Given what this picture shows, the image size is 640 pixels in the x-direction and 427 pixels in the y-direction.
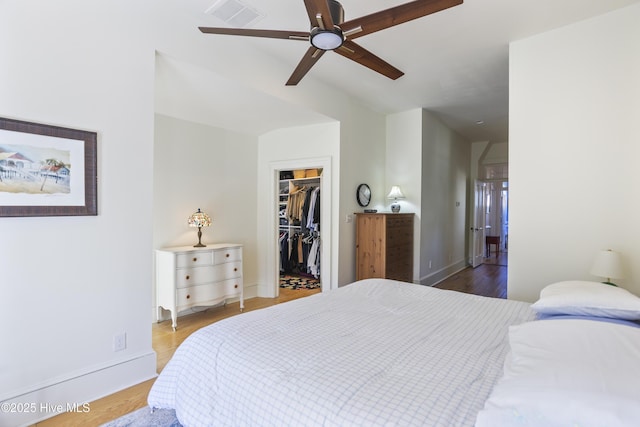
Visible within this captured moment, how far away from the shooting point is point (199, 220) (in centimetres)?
371

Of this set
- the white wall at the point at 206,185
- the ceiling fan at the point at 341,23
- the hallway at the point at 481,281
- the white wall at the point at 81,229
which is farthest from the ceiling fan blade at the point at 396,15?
the hallway at the point at 481,281

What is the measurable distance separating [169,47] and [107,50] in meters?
0.44

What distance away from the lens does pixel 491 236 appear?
8.38 m

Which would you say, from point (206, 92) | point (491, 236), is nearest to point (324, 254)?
point (206, 92)

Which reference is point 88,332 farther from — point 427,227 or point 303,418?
point 427,227

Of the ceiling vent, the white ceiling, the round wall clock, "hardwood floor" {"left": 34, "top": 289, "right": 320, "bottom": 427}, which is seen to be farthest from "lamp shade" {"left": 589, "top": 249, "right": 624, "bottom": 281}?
"hardwood floor" {"left": 34, "top": 289, "right": 320, "bottom": 427}

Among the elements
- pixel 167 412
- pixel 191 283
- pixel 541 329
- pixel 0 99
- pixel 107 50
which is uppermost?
pixel 107 50

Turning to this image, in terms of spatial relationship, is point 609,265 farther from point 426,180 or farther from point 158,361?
point 158,361

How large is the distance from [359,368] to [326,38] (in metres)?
1.76

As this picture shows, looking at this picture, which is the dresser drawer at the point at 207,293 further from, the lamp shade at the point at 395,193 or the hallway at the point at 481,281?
the hallway at the point at 481,281

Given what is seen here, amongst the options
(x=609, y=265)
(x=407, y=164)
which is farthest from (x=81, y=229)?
(x=407, y=164)

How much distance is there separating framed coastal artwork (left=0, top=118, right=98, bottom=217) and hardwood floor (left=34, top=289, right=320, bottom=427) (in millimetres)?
1216

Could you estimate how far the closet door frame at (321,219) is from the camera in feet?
13.5

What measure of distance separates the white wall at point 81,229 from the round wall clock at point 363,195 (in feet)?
9.07
